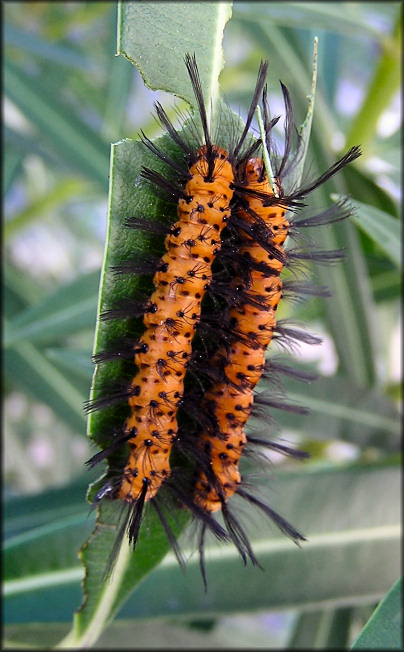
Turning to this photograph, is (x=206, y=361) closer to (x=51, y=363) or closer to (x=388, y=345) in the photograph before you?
(x=51, y=363)

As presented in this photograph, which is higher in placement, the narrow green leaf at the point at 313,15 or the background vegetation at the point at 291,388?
the narrow green leaf at the point at 313,15

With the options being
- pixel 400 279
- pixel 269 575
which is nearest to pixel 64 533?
pixel 269 575

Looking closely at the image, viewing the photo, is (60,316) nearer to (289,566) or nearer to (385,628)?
(289,566)

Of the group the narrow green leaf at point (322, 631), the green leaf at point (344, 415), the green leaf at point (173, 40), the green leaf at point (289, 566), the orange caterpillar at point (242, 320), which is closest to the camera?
the green leaf at point (173, 40)

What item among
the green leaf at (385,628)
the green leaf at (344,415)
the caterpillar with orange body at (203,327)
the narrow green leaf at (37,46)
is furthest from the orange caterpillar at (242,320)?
the narrow green leaf at (37,46)

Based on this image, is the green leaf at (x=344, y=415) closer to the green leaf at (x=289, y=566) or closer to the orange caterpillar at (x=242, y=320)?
the green leaf at (x=289, y=566)

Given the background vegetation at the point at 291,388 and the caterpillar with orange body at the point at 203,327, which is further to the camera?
the background vegetation at the point at 291,388
